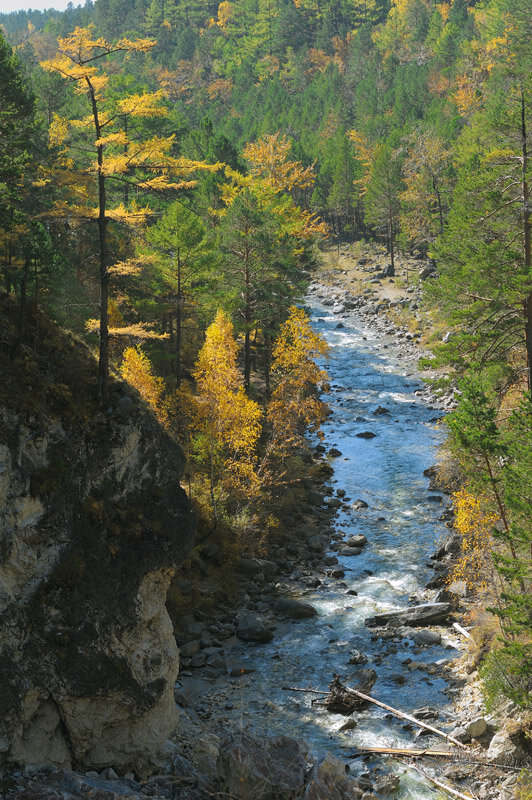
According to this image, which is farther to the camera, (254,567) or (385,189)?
(385,189)

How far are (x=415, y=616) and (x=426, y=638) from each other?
116 centimetres

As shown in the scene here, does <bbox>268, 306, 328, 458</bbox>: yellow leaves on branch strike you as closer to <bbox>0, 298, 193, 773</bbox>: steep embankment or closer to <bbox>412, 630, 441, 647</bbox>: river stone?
<bbox>412, 630, 441, 647</bbox>: river stone

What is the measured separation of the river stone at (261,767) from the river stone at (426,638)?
6.92 metres

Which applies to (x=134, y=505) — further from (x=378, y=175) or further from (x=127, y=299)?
(x=378, y=175)

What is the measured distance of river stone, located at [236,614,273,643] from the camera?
868 inches

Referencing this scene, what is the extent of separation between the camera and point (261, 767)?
48.2ft

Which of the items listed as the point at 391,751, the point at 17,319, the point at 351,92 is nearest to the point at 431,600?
the point at 391,751

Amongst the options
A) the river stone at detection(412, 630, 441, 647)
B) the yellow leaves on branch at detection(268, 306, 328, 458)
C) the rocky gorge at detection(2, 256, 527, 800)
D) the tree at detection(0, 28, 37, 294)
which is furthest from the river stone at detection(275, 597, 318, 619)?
the tree at detection(0, 28, 37, 294)

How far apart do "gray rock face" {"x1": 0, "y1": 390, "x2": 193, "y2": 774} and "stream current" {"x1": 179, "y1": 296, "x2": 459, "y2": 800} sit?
4.11m

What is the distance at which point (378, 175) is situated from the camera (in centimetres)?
7594

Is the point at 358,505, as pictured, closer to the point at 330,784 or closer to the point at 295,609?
the point at 295,609

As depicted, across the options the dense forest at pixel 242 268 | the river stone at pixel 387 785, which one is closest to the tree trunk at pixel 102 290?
the dense forest at pixel 242 268

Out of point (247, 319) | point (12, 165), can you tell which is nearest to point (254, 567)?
point (247, 319)

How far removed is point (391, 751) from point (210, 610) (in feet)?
28.9
